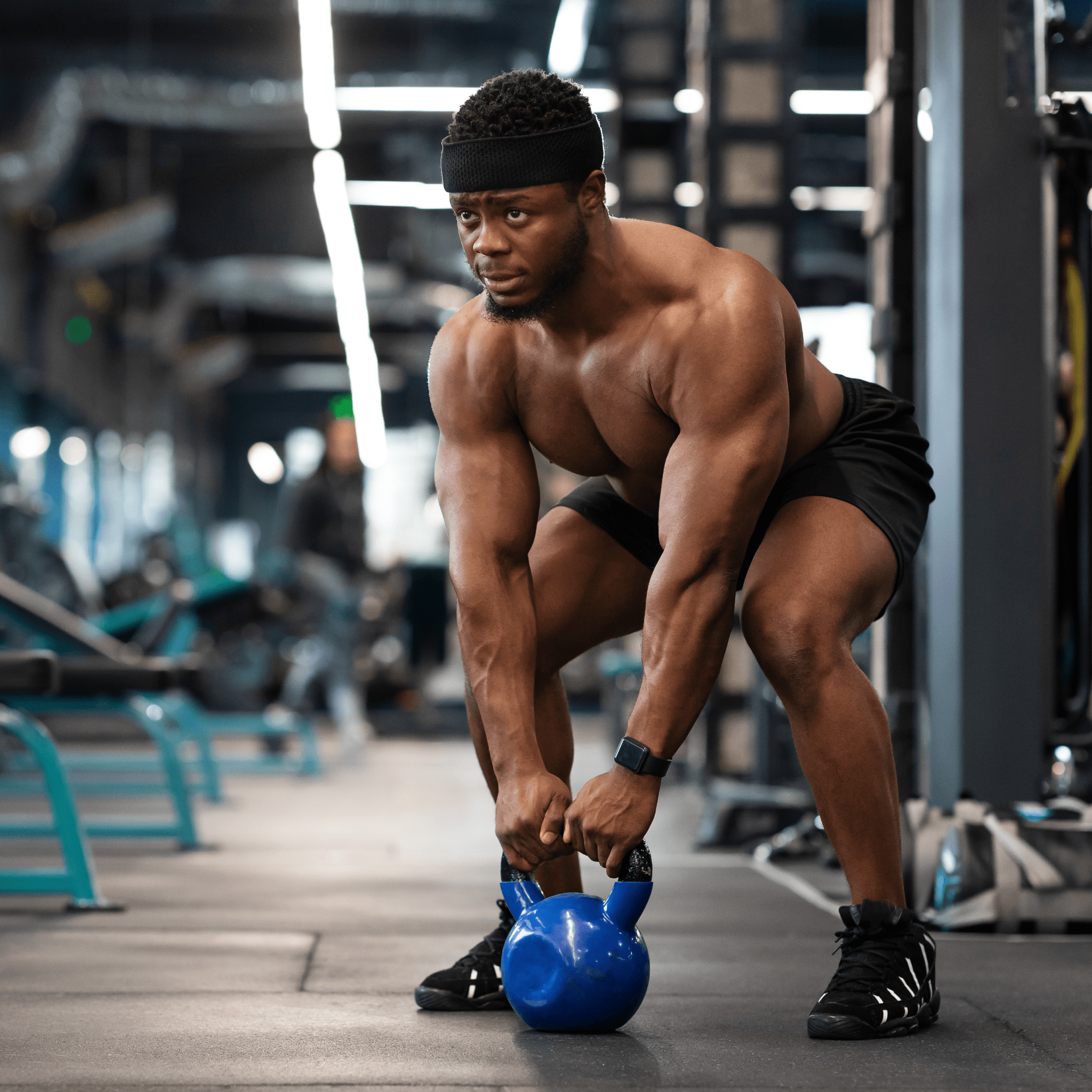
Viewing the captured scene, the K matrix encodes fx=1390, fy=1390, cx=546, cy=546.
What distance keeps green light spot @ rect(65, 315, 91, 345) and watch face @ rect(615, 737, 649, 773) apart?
12.1 metres

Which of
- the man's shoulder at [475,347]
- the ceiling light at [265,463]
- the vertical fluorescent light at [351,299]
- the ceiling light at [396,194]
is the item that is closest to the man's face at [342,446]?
the vertical fluorescent light at [351,299]

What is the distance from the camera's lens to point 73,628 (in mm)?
4059

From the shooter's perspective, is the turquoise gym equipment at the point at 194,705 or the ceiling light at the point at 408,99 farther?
the ceiling light at the point at 408,99

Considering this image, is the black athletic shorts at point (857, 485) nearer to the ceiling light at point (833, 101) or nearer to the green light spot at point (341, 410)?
the green light spot at point (341, 410)

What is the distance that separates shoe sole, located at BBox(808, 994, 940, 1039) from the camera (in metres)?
1.67

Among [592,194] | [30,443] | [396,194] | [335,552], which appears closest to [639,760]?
[592,194]

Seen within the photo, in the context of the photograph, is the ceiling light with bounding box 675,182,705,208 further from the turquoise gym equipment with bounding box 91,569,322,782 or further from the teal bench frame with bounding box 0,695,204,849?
the teal bench frame with bounding box 0,695,204,849

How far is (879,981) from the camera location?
172cm

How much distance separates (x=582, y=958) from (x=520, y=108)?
39.7 inches

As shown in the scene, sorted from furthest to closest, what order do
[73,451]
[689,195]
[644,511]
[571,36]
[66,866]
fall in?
[73,451], [571,36], [689,195], [66,866], [644,511]

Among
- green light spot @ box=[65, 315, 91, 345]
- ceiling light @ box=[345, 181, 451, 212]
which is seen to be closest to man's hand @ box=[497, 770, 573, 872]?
ceiling light @ box=[345, 181, 451, 212]

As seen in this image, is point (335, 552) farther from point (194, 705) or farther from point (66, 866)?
point (66, 866)

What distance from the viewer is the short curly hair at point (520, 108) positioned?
1636 millimetres

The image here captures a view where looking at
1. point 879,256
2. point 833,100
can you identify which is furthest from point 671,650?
point 833,100
